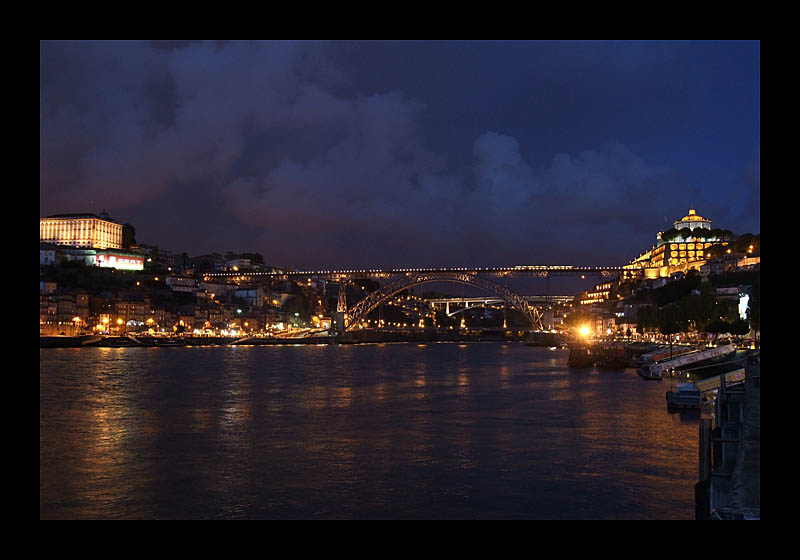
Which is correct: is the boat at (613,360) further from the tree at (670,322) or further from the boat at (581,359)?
the tree at (670,322)

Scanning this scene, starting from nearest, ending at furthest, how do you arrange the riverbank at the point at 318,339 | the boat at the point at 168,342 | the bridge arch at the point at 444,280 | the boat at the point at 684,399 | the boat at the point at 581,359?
the boat at the point at 684,399 < the boat at the point at 581,359 < the riverbank at the point at 318,339 < the boat at the point at 168,342 < the bridge arch at the point at 444,280

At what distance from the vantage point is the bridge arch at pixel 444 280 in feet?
135

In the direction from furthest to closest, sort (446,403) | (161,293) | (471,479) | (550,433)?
(161,293) → (446,403) → (550,433) → (471,479)

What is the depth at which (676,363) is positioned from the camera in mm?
16656

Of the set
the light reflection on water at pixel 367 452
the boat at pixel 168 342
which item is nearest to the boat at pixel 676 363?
the light reflection on water at pixel 367 452

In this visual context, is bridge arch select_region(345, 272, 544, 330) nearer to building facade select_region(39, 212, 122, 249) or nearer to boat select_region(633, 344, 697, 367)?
boat select_region(633, 344, 697, 367)

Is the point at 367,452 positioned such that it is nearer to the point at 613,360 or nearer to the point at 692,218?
the point at 613,360

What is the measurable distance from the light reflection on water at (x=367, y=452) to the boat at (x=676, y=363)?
1453 mm

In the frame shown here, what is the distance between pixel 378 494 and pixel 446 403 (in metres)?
6.49
